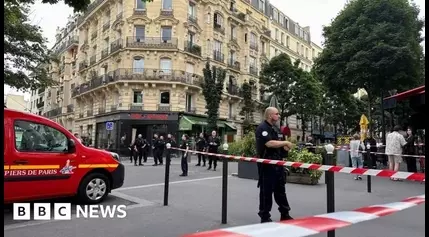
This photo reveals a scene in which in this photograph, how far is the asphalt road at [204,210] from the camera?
17.9 feet

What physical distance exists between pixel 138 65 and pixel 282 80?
1529 centimetres

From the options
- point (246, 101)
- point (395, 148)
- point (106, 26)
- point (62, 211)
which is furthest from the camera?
point (246, 101)

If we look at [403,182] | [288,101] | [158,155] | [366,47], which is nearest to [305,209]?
[403,182]

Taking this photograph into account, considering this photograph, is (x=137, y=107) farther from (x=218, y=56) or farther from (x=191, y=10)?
(x=191, y=10)

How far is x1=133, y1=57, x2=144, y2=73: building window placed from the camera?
3534 cm

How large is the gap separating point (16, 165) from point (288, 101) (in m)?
36.3

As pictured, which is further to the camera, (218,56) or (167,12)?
(218,56)

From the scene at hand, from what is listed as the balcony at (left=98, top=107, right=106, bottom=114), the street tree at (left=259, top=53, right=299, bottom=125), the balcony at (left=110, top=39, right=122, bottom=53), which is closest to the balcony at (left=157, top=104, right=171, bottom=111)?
the balcony at (left=110, top=39, right=122, bottom=53)

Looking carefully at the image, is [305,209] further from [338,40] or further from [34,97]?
[34,97]

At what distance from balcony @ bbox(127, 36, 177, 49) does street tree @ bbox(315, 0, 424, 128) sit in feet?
56.4

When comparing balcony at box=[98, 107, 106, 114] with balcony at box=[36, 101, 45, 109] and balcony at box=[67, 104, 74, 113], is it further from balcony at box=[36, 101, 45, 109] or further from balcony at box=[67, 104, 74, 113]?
balcony at box=[36, 101, 45, 109]

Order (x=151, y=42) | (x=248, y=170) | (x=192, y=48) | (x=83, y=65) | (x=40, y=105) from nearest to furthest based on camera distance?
1. (x=248, y=170)
2. (x=151, y=42)
3. (x=192, y=48)
4. (x=83, y=65)
5. (x=40, y=105)

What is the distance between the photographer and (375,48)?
1870cm

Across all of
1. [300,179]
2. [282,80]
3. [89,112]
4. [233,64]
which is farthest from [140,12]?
[300,179]
